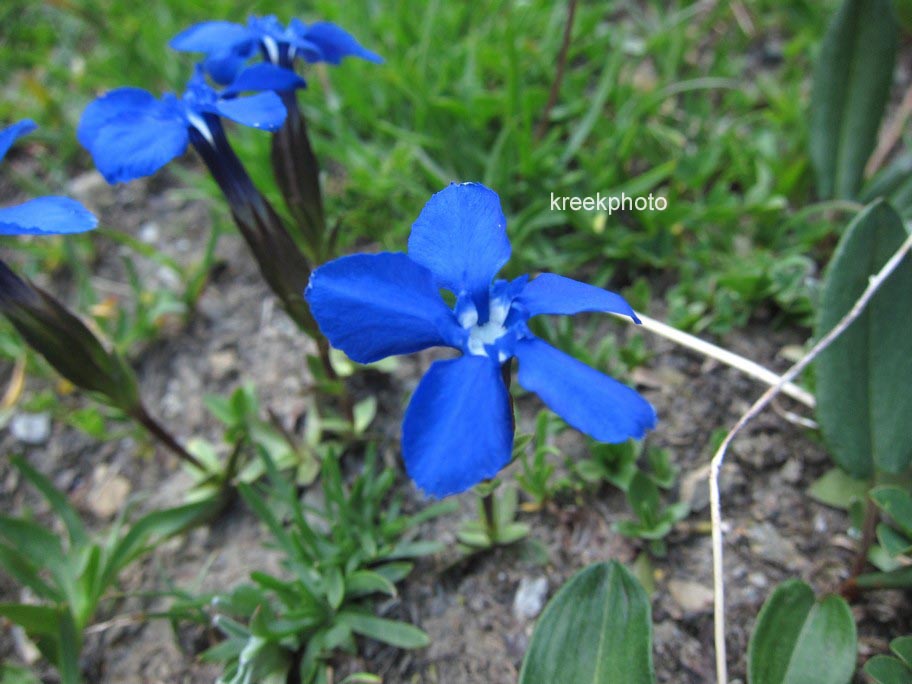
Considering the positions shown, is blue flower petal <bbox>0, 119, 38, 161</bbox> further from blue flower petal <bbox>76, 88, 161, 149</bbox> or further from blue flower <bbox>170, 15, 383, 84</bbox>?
blue flower <bbox>170, 15, 383, 84</bbox>

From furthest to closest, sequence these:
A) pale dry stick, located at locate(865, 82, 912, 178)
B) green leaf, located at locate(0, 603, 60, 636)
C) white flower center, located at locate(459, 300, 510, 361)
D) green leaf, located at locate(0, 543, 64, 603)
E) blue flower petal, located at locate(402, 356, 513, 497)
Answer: pale dry stick, located at locate(865, 82, 912, 178), green leaf, located at locate(0, 543, 64, 603), green leaf, located at locate(0, 603, 60, 636), white flower center, located at locate(459, 300, 510, 361), blue flower petal, located at locate(402, 356, 513, 497)

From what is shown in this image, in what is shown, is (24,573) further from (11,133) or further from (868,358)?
(868,358)

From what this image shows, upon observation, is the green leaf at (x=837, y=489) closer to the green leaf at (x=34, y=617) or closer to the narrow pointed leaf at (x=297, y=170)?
the narrow pointed leaf at (x=297, y=170)

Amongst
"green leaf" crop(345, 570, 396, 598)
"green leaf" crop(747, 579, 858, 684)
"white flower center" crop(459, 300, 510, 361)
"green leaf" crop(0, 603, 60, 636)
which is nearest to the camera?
"white flower center" crop(459, 300, 510, 361)

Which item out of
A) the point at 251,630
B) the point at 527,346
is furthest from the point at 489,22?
the point at 251,630

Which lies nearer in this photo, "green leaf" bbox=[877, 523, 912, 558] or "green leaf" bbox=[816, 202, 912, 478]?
"green leaf" bbox=[877, 523, 912, 558]

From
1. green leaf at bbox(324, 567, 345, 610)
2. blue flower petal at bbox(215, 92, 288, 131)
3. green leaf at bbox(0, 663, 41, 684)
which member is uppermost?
blue flower petal at bbox(215, 92, 288, 131)

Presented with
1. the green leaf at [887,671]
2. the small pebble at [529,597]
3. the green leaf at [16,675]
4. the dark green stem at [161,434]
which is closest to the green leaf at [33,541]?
the green leaf at [16,675]

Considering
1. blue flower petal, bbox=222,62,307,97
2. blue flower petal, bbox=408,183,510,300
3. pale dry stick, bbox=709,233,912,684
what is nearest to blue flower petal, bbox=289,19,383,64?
blue flower petal, bbox=222,62,307,97
